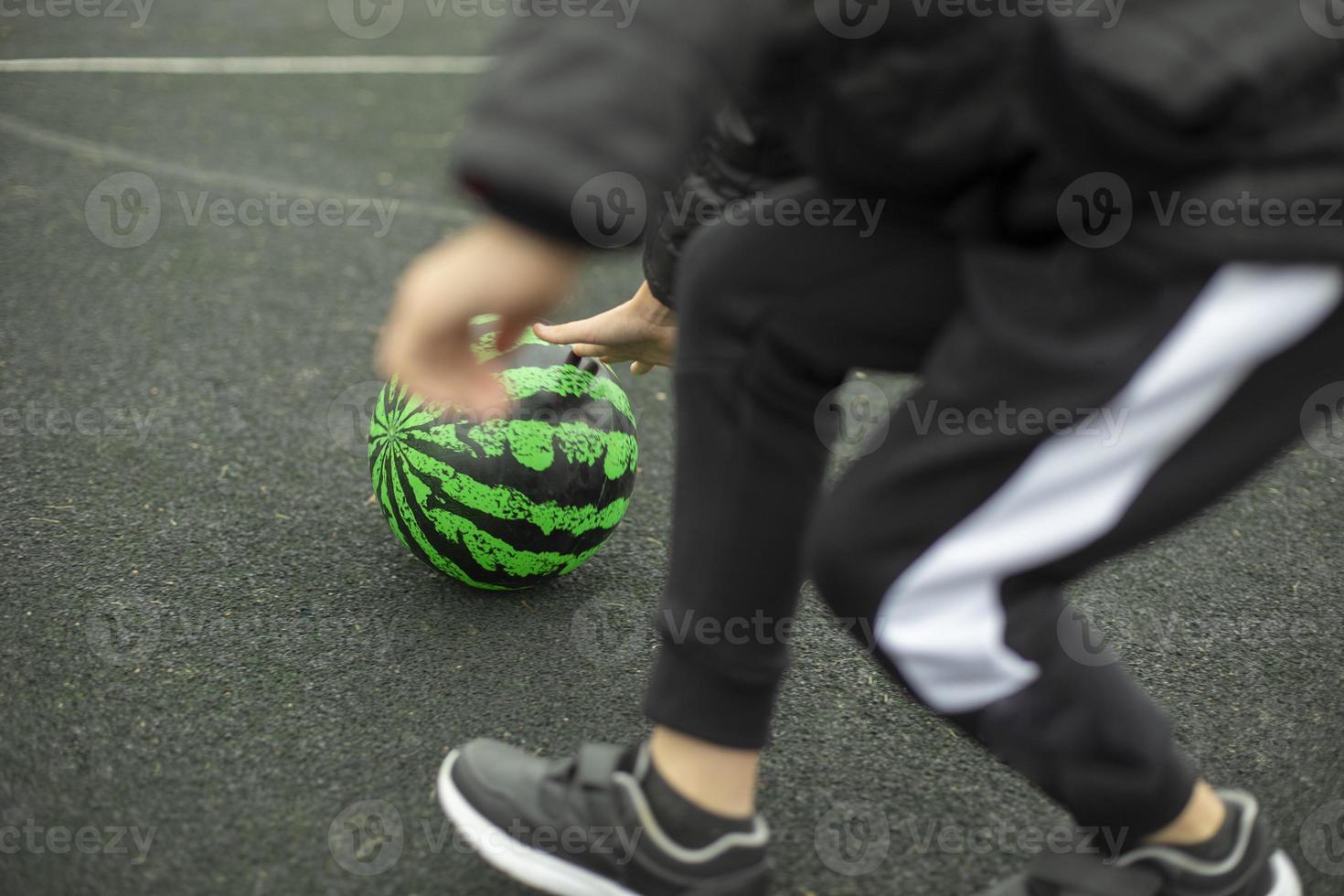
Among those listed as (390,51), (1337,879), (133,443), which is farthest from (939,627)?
(390,51)

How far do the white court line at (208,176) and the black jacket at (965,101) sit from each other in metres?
4.14

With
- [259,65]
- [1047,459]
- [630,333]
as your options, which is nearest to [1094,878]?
[1047,459]

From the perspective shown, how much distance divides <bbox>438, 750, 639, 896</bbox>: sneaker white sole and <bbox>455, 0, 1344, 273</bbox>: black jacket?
3.53 feet

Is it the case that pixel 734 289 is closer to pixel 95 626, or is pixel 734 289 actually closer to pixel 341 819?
pixel 341 819

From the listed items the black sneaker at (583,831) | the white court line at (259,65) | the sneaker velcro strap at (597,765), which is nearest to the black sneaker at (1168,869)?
the black sneaker at (583,831)

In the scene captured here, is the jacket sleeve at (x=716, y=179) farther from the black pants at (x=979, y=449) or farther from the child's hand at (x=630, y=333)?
the black pants at (x=979, y=449)

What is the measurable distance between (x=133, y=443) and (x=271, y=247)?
66.2 inches

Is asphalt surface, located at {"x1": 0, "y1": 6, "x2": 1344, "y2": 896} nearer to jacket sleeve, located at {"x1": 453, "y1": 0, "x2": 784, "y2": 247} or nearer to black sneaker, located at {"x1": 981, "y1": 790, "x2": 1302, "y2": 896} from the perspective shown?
black sneaker, located at {"x1": 981, "y1": 790, "x2": 1302, "y2": 896}

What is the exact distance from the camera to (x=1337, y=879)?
2.07 meters

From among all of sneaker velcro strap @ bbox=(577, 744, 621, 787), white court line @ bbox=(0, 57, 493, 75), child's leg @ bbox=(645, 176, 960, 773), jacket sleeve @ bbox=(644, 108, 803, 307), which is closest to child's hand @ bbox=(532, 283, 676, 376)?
jacket sleeve @ bbox=(644, 108, 803, 307)

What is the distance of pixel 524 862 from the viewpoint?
1.92 metres

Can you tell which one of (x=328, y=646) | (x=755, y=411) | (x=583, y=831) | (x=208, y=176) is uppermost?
(x=755, y=411)

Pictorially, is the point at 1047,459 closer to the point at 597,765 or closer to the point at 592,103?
the point at 592,103

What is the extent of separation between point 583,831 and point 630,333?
100cm
